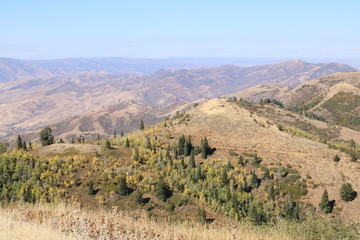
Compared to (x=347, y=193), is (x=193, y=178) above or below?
above

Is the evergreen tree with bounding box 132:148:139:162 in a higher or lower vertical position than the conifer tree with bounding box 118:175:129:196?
higher

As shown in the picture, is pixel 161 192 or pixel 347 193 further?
pixel 347 193

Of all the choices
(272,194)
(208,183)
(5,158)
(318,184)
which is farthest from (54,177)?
(318,184)

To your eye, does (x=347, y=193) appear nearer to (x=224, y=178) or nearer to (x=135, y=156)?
(x=224, y=178)

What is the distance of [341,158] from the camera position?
8719 cm

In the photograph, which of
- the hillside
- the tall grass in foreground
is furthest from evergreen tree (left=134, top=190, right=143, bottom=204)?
the tall grass in foreground

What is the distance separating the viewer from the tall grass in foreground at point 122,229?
11.4 meters

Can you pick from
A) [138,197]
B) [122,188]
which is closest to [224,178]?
[138,197]

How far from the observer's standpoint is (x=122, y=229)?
1300cm

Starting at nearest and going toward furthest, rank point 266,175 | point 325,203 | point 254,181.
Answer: point 325,203 → point 254,181 → point 266,175

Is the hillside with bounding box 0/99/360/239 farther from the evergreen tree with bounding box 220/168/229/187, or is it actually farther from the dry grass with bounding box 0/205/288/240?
the dry grass with bounding box 0/205/288/240

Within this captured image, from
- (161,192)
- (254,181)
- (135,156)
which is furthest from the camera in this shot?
(135,156)

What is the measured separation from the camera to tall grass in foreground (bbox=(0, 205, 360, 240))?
11445mm

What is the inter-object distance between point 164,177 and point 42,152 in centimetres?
3583
